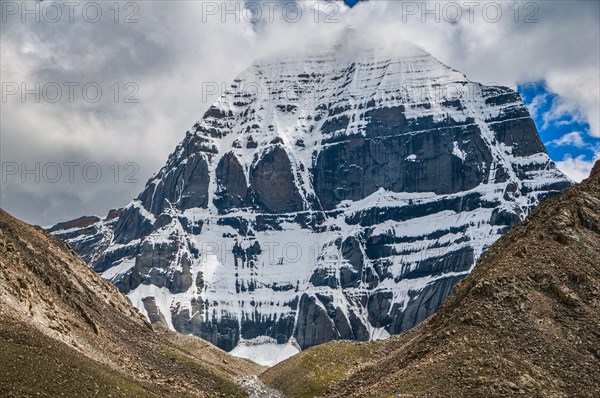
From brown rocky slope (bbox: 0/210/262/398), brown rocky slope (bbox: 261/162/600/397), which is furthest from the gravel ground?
brown rocky slope (bbox: 261/162/600/397)

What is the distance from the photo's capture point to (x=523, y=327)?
10131 centimetres

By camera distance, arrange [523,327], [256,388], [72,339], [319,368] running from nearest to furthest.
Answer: [523,327]
[72,339]
[256,388]
[319,368]

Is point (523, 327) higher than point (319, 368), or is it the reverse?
point (319, 368)

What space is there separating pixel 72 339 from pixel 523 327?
5335 centimetres

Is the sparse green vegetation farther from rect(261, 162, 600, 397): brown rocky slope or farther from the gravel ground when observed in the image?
rect(261, 162, 600, 397): brown rocky slope

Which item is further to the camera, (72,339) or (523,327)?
(72,339)

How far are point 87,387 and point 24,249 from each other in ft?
152

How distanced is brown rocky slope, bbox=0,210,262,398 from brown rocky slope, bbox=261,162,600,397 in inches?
938

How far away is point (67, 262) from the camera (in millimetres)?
157000

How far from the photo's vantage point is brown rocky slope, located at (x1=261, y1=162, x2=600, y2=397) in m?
93.6

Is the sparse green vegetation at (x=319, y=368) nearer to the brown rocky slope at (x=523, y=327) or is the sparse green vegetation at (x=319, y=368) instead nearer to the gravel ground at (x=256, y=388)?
the gravel ground at (x=256, y=388)

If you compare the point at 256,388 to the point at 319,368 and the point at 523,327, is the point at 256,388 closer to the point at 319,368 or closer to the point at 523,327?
the point at 319,368

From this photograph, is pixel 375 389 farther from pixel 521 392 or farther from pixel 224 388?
pixel 224 388

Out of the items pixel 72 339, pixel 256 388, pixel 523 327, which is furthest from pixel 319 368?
pixel 523 327
